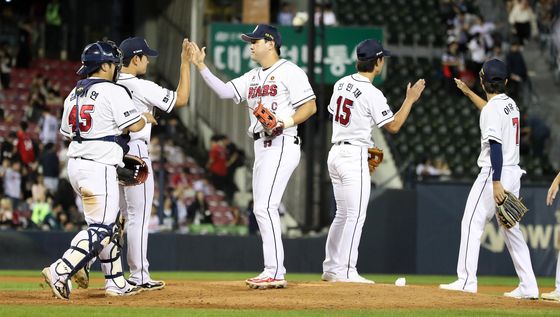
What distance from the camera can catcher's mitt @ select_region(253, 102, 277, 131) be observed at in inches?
408

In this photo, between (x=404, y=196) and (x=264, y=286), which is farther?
(x=404, y=196)

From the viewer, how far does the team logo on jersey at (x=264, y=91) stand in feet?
35.0

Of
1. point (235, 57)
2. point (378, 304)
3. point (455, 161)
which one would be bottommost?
point (378, 304)

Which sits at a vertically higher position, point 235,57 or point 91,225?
point 235,57

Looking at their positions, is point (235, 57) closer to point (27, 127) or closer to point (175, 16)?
point (27, 127)

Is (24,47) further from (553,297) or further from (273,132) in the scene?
(553,297)

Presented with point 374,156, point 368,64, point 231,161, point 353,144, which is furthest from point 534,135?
point 353,144

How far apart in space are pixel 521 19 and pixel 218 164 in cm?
737

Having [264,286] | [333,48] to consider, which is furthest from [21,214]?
[264,286]

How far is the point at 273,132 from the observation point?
10484 mm

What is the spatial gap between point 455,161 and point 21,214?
7.91 m

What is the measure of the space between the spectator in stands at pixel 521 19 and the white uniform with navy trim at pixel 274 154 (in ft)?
50.3

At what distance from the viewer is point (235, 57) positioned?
20.1 metres

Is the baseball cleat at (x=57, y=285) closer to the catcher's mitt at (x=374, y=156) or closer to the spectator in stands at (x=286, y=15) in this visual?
the catcher's mitt at (x=374, y=156)
